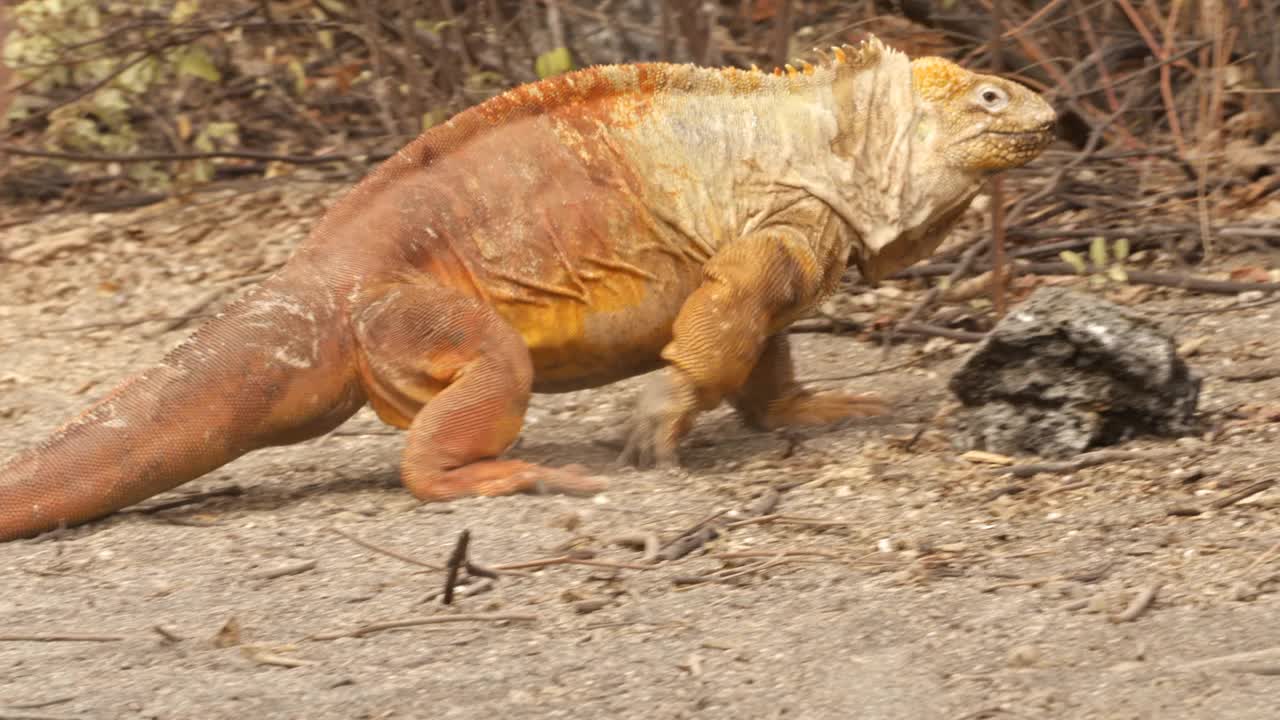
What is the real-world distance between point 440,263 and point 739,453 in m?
1.30

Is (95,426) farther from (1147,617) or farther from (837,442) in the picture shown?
(1147,617)

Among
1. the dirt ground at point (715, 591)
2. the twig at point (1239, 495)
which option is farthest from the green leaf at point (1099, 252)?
the twig at point (1239, 495)

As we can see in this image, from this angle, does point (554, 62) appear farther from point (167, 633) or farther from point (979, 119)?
point (167, 633)

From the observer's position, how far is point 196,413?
5.32 metres

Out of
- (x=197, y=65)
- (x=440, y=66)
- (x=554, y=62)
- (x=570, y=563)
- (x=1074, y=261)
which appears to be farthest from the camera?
(x=197, y=65)

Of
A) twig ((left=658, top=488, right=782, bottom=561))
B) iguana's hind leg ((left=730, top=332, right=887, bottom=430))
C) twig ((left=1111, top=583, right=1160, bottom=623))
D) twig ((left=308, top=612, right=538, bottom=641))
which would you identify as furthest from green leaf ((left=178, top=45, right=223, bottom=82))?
twig ((left=1111, top=583, right=1160, bottom=623))

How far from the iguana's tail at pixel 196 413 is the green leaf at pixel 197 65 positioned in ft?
15.8

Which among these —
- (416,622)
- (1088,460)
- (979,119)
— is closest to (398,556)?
(416,622)

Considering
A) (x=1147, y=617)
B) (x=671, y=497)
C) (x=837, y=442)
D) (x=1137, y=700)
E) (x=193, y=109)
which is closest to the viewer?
(x=1137, y=700)

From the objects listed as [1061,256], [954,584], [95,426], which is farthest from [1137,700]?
[1061,256]

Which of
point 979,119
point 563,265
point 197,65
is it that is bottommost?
point 563,265

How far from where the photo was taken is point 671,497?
17.2ft

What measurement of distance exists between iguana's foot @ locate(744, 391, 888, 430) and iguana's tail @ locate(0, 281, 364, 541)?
167 centimetres

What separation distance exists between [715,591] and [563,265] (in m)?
1.77
